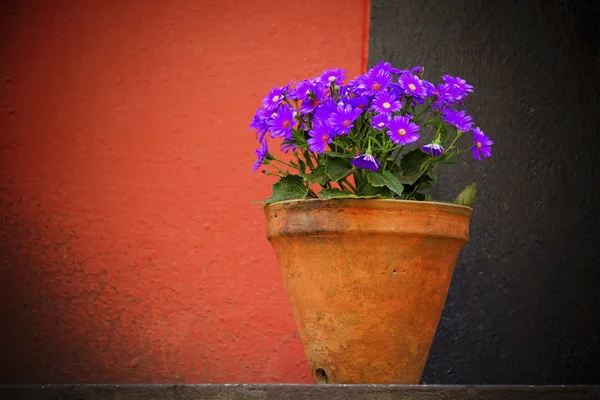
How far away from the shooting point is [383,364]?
1.70 m

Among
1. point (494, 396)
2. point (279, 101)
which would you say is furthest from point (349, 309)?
point (279, 101)

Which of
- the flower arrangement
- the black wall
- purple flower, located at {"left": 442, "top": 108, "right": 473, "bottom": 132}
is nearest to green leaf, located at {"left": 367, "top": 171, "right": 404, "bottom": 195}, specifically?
the flower arrangement

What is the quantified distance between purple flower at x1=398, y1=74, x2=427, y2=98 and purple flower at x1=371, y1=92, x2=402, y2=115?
50 millimetres

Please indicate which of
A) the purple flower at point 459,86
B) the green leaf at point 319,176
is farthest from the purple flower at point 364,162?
the purple flower at point 459,86

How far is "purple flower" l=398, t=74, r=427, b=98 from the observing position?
5.70 feet

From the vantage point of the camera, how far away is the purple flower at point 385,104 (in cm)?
169

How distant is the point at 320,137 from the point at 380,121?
0.46 ft

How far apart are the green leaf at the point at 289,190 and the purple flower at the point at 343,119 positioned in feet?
0.70

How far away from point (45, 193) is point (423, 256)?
49.2 inches

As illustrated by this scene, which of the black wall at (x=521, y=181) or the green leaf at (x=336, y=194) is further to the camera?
the black wall at (x=521, y=181)

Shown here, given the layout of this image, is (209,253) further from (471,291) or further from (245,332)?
(471,291)

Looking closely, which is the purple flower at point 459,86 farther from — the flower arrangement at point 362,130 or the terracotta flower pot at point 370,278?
the terracotta flower pot at point 370,278

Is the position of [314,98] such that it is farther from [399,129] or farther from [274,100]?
[399,129]

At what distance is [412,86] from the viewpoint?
1.74 meters
